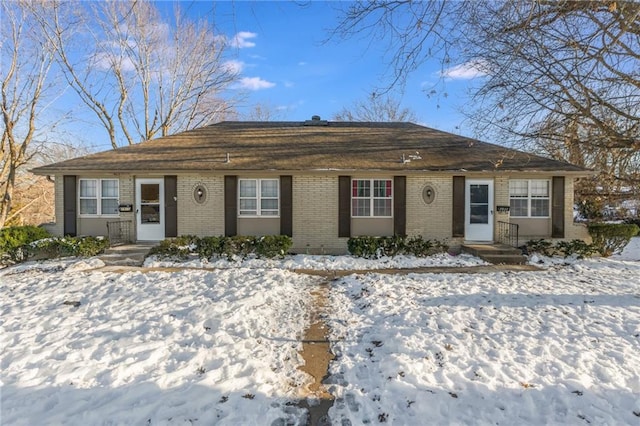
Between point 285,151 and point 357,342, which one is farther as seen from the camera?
point 285,151

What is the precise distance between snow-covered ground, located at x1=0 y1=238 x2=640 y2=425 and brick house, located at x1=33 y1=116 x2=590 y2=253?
4311 millimetres

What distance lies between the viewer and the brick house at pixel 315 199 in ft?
37.4

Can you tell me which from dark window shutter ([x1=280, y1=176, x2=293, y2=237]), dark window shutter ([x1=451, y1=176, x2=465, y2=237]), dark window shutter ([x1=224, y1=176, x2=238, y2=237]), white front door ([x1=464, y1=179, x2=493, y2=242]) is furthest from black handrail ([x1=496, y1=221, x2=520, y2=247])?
dark window shutter ([x1=224, y1=176, x2=238, y2=237])

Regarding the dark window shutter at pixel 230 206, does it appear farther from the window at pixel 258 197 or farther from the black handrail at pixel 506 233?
the black handrail at pixel 506 233

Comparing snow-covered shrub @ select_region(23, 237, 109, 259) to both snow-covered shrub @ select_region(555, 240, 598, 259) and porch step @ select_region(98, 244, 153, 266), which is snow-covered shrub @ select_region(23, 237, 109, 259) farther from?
snow-covered shrub @ select_region(555, 240, 598, 259)

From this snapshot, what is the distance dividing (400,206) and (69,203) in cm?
1149

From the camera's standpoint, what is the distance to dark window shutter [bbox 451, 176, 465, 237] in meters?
11.4

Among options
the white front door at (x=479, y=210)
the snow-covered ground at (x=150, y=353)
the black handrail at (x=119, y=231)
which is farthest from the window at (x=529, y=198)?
the black handrail at (x=119, y=231)

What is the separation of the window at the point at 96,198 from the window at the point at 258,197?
4464 millimetres

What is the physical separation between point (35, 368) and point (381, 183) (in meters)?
10.0

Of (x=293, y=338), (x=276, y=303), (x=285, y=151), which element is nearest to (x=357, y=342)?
(x=293, y=338)

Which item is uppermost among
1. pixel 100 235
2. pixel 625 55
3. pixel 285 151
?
pixel 625 55

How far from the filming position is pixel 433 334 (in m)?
4.67

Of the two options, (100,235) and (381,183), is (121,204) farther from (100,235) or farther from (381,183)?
(381,183)
